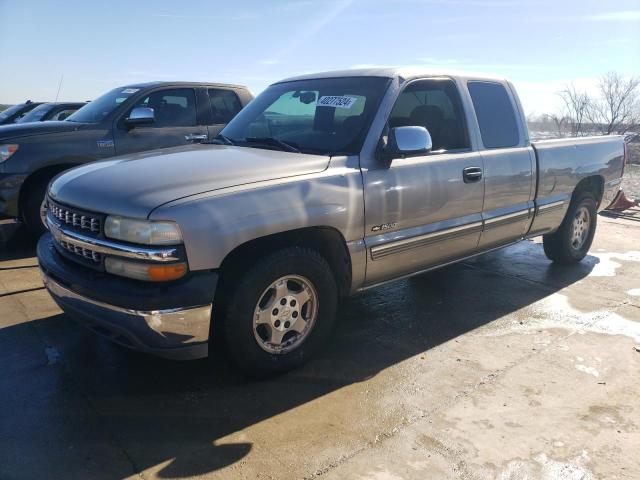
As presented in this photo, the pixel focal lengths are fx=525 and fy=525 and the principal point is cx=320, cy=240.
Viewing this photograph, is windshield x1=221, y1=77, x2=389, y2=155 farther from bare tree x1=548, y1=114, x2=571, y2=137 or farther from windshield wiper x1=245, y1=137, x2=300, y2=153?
bare tree x1=548, y1=114, x2=571, y2=137

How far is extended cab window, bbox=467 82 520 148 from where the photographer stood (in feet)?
14.2

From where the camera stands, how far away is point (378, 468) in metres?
2.42

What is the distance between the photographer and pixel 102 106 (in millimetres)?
6336

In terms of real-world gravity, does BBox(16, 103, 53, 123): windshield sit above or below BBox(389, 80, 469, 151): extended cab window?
above

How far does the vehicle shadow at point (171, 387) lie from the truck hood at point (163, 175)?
105 cm

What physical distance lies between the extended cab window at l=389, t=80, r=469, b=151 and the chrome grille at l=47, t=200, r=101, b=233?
6.94 ft

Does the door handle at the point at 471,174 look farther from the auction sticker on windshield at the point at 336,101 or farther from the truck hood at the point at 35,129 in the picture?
the truck hood at the point at 35,129

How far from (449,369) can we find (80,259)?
2.34 metres

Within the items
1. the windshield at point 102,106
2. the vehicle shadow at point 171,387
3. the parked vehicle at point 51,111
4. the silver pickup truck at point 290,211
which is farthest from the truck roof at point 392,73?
the parked vehicle at point 51,111

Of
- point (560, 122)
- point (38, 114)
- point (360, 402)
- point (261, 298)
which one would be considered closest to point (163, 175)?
point (261, 298)

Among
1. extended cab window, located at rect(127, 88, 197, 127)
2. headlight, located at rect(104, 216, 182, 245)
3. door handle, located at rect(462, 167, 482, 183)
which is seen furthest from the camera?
extended cab window, located at rect(127, 88, 197, 127)

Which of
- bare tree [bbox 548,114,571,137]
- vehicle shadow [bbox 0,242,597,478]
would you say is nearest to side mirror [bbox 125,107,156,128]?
vehicle shadow [bbox 0,242,597,478]

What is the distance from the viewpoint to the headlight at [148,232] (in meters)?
2.57

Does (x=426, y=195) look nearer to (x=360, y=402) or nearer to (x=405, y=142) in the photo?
(x=405, y=142)
